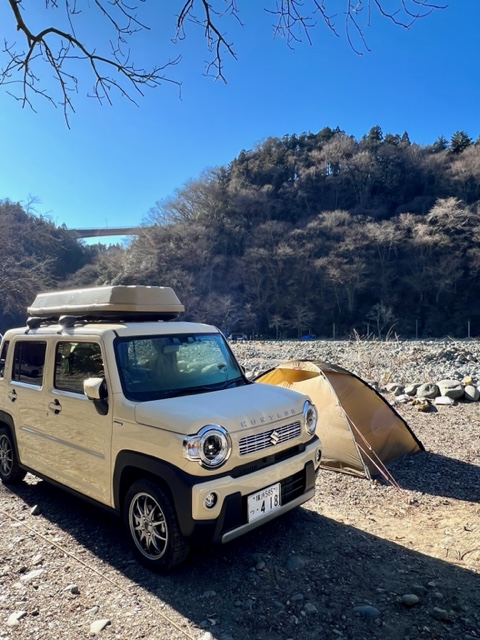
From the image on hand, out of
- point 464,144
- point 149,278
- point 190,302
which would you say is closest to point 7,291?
point 190,302

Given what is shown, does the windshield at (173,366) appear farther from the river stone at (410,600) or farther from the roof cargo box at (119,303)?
the river stone at (410,600)

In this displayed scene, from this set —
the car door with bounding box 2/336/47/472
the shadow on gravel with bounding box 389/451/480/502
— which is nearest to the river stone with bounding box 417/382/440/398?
the shadow on gravel with bounding box 389/451/480/502

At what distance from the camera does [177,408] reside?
3.02 m

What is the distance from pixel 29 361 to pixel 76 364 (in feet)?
3.41

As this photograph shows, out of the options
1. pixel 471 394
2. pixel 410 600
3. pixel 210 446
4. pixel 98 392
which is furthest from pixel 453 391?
pixel 98 392

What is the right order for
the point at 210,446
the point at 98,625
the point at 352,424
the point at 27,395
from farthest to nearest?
the point at 352,424 < the point at 27,395 < the point at 210,446 < the point at 98,625

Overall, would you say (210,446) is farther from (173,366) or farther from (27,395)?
(27,395)

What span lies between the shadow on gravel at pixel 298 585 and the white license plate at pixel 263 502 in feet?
1.54

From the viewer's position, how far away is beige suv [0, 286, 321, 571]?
2861 millimetres

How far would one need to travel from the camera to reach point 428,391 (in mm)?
9438

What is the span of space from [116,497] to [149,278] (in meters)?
57.1

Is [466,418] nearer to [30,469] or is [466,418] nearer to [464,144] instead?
[30,469]

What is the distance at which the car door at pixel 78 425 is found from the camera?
11.2 ft

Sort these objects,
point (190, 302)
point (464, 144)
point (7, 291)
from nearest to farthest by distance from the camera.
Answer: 1. point (7, 291)
2. point (190, 302)
3. point (464, 144)
